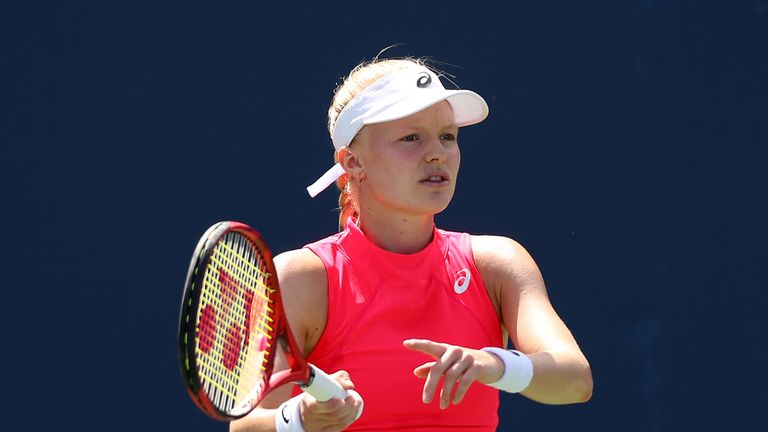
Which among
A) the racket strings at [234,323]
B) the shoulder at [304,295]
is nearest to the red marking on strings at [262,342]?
the racket strings at [234,323]

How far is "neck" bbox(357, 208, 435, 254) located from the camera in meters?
3.00

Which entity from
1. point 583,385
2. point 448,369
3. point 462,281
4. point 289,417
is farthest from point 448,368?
point 462,281

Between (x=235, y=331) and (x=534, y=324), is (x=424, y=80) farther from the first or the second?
(x=235, y=331)

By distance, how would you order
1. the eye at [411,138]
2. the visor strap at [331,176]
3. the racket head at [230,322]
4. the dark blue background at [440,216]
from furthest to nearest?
the dark blue background at [440,216]
the visor strap at [331,176]
the eye at [411,138]
the racket head at [230,322]

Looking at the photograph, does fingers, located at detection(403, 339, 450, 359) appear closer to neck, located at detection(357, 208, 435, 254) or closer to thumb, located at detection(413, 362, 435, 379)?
thumb, located at detection(413, 362, 435, 379)

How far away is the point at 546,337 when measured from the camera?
2807 millimetres

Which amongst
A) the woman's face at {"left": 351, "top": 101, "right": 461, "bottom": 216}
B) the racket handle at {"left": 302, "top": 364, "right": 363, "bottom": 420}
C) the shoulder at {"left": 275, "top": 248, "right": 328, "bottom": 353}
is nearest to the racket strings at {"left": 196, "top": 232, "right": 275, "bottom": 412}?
the racket handle at {"left": 302, "top": 364, "right": 363, "bottom": 420}

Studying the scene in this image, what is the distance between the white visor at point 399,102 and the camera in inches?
114

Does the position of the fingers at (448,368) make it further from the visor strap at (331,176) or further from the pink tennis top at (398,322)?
the visor strap at (331,176)

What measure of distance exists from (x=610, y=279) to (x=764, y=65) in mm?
872

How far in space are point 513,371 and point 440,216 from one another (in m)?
1.84

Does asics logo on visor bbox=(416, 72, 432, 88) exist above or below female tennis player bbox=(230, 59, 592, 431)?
above

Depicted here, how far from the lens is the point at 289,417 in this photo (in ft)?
8.35

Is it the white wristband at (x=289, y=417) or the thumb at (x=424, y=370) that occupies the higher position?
the thumb at (x=424, y=370)
